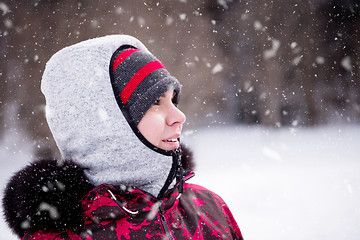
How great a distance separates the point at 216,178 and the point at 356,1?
3.53m

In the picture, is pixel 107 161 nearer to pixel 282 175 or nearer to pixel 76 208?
pixel 76 208

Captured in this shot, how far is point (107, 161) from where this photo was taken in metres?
0.82

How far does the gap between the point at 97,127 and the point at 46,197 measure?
0.68 ft

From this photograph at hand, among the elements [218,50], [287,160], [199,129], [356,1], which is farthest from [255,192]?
[356,1]

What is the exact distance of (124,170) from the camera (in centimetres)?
84

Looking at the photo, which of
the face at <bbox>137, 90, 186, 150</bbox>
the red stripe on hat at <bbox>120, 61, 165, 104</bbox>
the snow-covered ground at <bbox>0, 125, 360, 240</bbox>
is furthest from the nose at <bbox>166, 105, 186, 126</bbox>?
the snow-covered ground at <bbox>0, 125, 360, 240</bbox>

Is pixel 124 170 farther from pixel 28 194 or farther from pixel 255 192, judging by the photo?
pixel 255 192

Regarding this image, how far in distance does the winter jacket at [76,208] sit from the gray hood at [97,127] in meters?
0.05

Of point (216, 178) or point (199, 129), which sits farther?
point (199, 129)

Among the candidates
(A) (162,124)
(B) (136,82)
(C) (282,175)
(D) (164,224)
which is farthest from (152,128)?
(C) (282,175)

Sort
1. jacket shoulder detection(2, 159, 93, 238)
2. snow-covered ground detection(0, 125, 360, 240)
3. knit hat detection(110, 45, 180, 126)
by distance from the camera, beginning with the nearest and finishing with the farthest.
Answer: jacket shoulder detection(2, 159, 93, 238), knit hat detection(110, 45, 180, 126), snow-covered ground detection(0, 125, 360, 240)

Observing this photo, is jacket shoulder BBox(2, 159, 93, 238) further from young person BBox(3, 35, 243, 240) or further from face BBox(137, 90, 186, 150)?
face BBox(137, 90, 186, 150)

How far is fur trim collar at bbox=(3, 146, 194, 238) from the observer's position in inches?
28.5

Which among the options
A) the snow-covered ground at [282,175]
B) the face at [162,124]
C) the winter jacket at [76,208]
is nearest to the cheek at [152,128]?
the face at [162,124]
